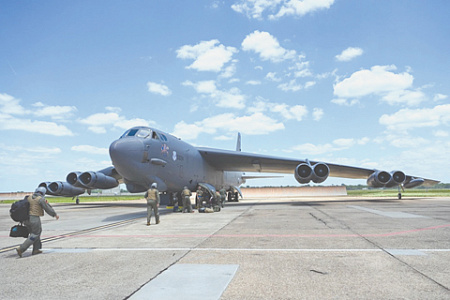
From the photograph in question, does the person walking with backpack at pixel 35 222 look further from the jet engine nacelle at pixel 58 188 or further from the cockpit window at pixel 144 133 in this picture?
the jet engine nacelle at pixel 58 188

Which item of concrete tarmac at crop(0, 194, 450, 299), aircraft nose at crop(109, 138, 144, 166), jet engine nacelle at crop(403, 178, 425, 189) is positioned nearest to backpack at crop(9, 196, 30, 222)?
concrete tarmac at crop(0, 194, 450, 299)

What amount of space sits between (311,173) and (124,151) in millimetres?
11627

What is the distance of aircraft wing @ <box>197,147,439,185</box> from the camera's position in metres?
21.8

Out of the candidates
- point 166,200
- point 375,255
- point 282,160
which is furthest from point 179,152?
point 375,255

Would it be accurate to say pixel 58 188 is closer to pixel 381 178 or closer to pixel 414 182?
pixel 381 178

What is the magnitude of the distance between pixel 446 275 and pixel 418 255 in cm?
124

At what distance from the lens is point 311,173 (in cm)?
1986

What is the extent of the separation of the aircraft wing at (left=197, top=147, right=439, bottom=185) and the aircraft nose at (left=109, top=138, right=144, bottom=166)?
816 centimetres

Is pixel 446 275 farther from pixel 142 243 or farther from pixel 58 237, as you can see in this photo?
pixel 58 237

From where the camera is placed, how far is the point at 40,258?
18.4 feet

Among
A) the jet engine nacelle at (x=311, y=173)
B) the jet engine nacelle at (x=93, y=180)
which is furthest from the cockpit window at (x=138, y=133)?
the jet engine nacelle at (x=93, y=180)

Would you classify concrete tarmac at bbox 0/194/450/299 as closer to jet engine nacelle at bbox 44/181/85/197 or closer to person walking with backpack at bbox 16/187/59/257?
person walking with backpack at bbox 16/187/59/257

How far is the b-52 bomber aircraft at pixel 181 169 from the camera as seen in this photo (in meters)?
13.4

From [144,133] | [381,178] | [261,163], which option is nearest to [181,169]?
[144,133]
